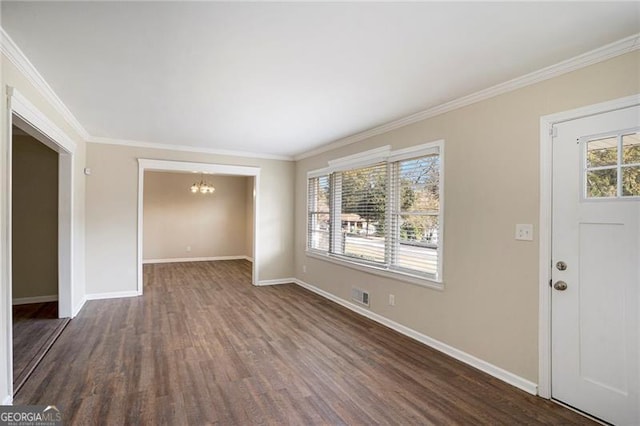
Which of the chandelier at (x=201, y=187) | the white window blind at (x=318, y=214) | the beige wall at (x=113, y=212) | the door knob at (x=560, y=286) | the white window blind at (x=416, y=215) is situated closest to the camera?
the door knob at (x=560, y=286)

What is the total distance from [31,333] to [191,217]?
5696mm

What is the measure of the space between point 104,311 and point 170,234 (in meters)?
4.64

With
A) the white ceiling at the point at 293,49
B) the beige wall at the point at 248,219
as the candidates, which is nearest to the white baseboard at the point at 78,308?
the white ceiling at the point at 293,49

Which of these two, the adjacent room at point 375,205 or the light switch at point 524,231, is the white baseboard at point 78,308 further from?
the light switch at point 524,231

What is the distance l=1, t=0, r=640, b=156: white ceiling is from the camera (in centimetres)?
185

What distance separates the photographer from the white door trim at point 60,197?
7.38 ft

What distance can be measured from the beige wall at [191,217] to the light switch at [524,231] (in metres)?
7.93

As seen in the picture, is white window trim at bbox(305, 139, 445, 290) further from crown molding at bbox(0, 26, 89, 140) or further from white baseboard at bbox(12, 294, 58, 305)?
white baseboard at bbox(12, 294, 58, 305)

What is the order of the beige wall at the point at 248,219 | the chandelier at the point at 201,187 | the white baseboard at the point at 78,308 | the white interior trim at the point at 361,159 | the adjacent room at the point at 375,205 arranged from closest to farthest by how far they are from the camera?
1. the adjacent room at the point at 375,205
2. the white interior trim at the point at 361,159
3. the white baseboard at the point at 78,308
4. the chandelier at the point at 201,187
5. the beige wall at the point at 248,219

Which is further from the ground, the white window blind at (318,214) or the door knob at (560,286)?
the white window blind at (318,214)

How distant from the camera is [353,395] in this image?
8.37 feet

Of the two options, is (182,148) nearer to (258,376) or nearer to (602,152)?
(258,376)

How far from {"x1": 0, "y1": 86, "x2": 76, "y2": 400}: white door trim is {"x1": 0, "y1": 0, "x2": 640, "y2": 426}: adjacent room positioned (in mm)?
22

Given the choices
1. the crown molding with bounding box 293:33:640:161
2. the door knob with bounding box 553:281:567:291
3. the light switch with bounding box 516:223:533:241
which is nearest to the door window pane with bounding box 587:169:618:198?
the light switch with bounding box 516:223:533:241
